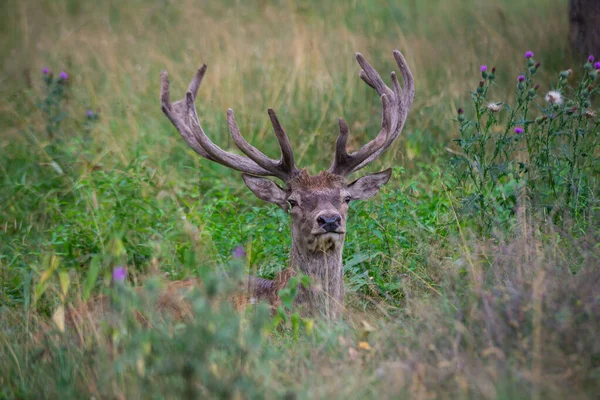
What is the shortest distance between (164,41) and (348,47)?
2.89 meters

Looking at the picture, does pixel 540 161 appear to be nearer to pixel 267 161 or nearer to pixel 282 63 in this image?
pixel 267 161

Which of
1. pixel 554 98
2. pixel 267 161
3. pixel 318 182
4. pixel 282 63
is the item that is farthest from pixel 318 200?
pixel 282 63

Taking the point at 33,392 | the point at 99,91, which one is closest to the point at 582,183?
the point at 33,392

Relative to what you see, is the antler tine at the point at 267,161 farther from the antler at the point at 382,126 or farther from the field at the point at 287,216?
the field at the point at 287,216

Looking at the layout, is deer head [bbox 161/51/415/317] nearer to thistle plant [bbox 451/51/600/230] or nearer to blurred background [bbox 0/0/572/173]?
thistle plant [bbox 451/51/600/230]

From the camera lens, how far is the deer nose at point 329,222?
15.9 ft

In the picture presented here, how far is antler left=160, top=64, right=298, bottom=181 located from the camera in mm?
5301

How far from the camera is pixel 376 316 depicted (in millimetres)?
4789

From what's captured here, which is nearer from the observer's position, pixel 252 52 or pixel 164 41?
pixel 252 52

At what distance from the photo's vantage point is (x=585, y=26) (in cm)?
753

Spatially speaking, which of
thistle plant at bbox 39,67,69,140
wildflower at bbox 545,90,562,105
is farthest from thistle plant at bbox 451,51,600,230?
thistle plant at bbox 39,67,69,140

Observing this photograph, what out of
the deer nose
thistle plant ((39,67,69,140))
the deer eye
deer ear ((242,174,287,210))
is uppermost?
thistle plant ((39,67,69,140))

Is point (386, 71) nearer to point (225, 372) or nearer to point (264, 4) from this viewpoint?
point (264, 4)

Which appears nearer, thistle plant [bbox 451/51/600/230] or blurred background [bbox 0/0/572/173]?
thistle plant [bbox 451/51/600/230]
